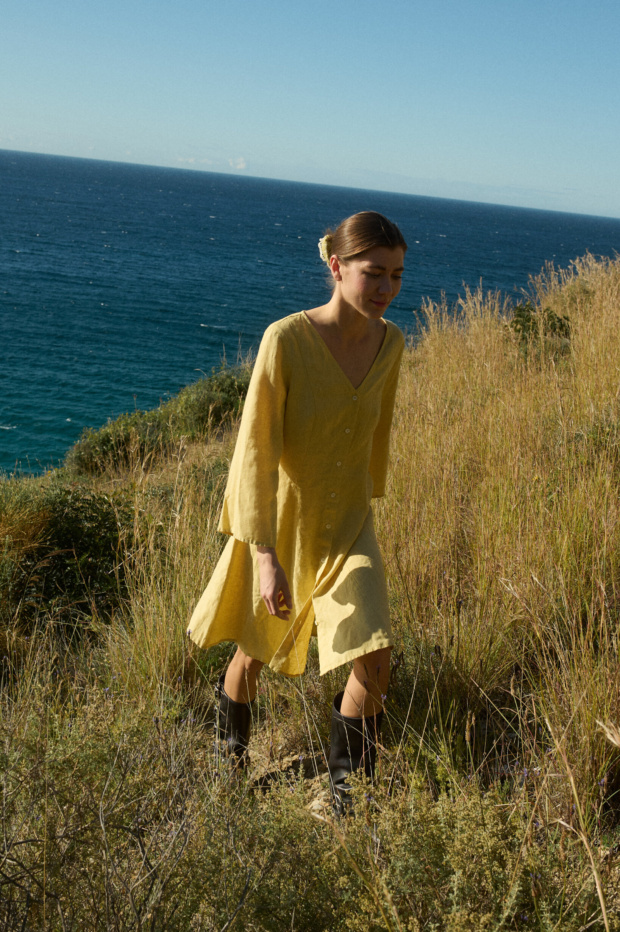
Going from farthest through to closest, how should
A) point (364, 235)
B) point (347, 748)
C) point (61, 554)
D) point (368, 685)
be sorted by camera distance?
point (61, 554) < point (347, 748) < point (368, 685) < point (364, 235)

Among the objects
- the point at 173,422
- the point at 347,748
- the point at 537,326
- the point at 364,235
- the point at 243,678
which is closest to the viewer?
the point at 364,235

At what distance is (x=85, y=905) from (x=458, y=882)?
743 mm

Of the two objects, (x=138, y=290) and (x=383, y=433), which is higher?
(x=138, y=290)

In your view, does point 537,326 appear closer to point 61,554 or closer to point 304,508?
point 61,554

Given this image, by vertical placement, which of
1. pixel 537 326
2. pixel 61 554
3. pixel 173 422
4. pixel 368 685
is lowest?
pixel 173 422

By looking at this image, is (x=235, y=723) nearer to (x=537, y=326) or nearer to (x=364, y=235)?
(x=364, y=235)

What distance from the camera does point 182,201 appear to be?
5079 inches

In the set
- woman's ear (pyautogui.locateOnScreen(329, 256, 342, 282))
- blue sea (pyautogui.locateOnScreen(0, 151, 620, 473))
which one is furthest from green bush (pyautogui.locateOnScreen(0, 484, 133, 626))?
woman's ear (pyautogui.locateOnScreen(329, 256, 342, 282))

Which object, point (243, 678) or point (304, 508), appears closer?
point (304, 508)

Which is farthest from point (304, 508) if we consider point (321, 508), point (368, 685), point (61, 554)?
point (61, 554)

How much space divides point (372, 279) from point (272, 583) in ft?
3.06

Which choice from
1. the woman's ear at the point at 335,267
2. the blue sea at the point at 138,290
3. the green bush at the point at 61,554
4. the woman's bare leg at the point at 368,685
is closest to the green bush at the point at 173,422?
the blue sea at the point at 138,290

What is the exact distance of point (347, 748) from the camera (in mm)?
2270

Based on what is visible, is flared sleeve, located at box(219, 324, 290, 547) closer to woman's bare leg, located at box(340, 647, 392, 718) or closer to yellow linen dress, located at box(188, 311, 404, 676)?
yellow linen dress, located at box(188, 311, 404, 676)
